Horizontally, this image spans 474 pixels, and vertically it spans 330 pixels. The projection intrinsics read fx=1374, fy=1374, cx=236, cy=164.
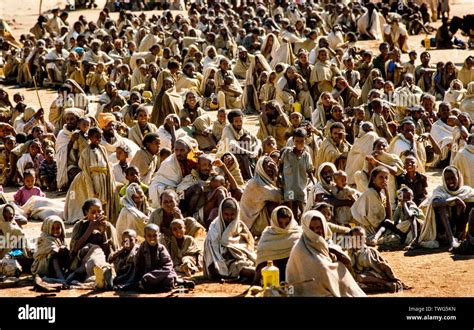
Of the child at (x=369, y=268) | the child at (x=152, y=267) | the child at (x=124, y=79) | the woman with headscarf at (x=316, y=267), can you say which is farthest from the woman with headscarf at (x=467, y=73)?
the woman with headscarf at (x=316, y=267)

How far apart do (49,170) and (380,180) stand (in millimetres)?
5112

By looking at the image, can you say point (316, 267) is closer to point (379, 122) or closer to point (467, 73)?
point (379, 122)

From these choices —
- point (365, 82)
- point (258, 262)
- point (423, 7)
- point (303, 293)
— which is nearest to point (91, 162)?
point (258, 262)

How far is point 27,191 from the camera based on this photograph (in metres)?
16.4

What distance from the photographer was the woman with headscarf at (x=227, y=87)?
22859 millimetres

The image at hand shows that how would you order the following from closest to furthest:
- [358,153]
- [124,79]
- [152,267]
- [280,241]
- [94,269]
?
[280,241]
[152,267]
[94,269]
[358,153]
[124,79]

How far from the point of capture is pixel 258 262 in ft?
41.3

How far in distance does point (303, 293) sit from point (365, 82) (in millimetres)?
10951

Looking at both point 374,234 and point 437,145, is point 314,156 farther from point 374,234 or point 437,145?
point 374,234

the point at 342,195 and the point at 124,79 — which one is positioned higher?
the point at 124,79

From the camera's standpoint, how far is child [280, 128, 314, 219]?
1498 centimetres

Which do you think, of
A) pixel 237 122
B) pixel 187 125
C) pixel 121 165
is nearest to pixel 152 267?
pixel 121 165

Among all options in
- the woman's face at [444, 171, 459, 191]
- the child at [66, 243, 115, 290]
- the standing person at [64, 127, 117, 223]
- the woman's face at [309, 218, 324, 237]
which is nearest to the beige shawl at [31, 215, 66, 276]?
the child at [66, 243, 115, 290]
